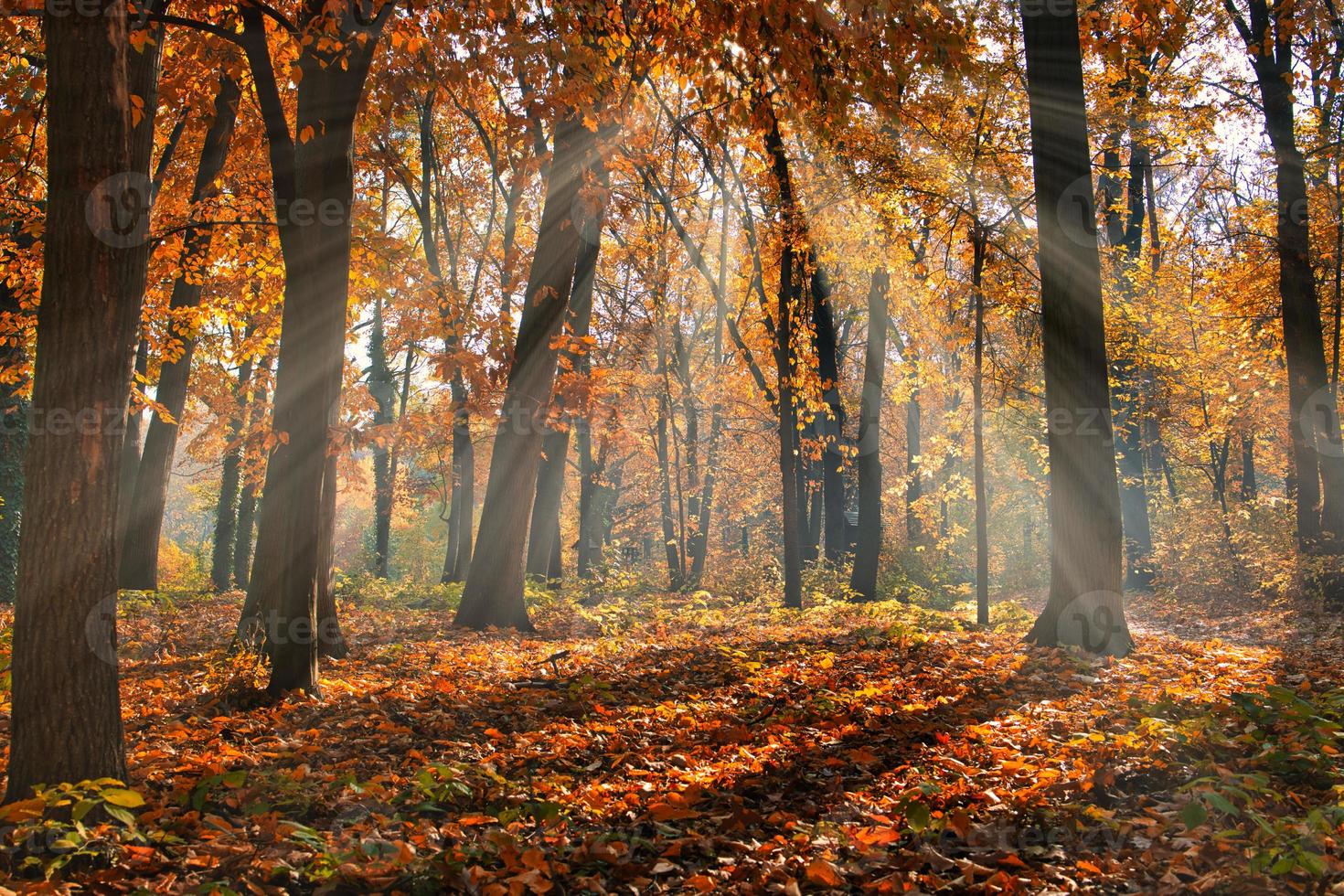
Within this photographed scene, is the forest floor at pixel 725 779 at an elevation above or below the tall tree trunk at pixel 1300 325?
below

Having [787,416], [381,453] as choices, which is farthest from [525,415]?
[381,453]

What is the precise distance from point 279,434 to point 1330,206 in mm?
17876

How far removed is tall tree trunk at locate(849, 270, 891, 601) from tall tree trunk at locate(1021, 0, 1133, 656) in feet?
26.7

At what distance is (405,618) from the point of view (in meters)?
12.3

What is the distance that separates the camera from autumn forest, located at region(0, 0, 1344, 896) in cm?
373

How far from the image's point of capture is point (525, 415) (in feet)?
36.4

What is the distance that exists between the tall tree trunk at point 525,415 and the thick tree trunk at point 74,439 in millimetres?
6988

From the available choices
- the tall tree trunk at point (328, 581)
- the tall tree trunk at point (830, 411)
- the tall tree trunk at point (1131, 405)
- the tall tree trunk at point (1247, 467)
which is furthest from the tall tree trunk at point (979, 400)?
the tall tree trunk at point (1247, 467)

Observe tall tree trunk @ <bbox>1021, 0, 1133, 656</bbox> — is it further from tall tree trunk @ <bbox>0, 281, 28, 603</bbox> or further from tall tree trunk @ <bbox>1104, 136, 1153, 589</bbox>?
tall tree trunk @ <bbox>0, 281, 28, 603</bbox>

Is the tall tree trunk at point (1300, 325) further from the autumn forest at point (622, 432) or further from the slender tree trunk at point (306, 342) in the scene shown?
the slender tree trunk at point (306, 342)

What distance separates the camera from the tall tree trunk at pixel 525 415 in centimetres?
1091

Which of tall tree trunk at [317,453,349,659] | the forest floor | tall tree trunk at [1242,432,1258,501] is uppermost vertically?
tall tree trunk at [1242,432,1258,501]

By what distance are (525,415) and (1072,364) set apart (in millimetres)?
6634

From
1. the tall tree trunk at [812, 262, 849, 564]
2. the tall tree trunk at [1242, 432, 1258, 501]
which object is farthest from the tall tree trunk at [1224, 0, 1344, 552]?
the tall tree trunk at [1242, 432, 1258, 501]
